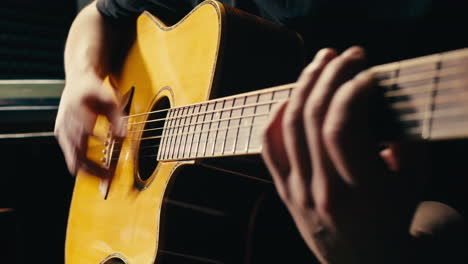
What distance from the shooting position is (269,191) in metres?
0.79

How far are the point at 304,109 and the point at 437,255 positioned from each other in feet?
0.85

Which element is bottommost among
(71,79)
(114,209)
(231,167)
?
(114,209)

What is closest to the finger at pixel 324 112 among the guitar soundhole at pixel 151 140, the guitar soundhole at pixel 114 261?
the guitar soundhole at pixel 151 140

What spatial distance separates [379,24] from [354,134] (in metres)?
0.38

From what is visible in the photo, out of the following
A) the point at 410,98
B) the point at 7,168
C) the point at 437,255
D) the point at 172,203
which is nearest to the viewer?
the point at 410,98

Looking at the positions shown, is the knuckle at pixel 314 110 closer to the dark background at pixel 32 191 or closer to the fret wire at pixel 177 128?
the fret wire at pixel 177 128

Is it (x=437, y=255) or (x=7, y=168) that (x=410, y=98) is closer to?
(x=437, y=255)

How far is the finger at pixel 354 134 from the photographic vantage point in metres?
0.39

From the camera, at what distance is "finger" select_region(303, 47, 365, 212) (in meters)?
0.42

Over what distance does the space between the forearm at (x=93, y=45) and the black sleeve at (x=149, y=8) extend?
3cm

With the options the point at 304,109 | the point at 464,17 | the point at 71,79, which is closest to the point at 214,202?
the point at 304,109

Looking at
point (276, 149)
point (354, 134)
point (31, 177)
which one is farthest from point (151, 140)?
point (31, 177)

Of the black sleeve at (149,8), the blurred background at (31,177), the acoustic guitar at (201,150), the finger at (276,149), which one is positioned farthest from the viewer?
the blurred background at (31,177)

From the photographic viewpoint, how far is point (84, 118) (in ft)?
3.29
